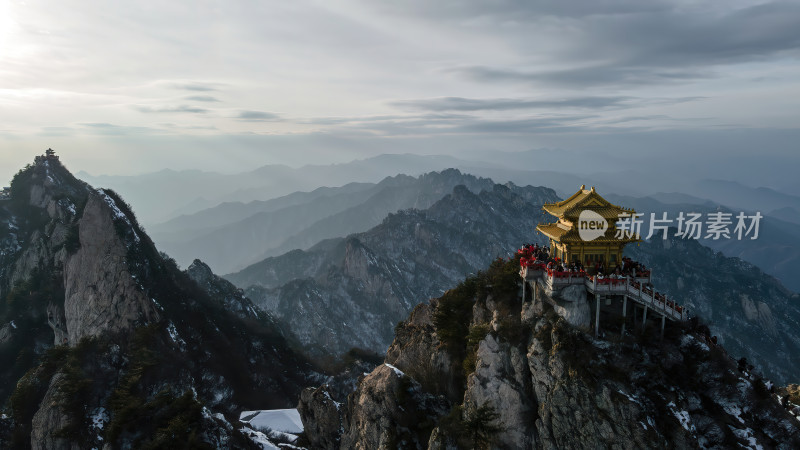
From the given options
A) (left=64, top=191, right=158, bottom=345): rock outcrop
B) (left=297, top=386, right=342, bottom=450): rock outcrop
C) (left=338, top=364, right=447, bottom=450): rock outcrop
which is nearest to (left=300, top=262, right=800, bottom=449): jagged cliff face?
(left=338, top=364, right=447, bottom=450): rock outcrop

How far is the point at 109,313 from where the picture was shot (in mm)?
55219

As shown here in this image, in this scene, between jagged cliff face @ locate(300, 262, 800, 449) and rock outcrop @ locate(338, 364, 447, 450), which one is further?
rock outcrop @ locate(338, 364, 447, 450)

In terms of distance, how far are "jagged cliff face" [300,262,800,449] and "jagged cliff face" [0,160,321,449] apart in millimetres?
18509

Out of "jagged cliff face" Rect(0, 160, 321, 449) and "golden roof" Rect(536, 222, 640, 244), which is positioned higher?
"golden roof" Rect(536, 222, 640, 244)

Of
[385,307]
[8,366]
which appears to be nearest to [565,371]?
[8,366]

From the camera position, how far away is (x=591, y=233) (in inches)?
1155

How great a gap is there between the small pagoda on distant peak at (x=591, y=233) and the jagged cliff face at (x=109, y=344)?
33717 millimetres

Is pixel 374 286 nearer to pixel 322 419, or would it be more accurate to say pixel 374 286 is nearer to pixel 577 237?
pixel 322 419

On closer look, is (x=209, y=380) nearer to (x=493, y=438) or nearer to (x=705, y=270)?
(x=493, y=438)

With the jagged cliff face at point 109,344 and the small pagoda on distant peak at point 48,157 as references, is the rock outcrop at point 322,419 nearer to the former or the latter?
the jagged cliff face at point 109,344

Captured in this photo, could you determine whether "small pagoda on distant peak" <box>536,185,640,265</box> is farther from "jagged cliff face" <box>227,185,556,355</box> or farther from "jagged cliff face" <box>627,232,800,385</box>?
"jagged cliff face" <box>627,232,800,385</box>

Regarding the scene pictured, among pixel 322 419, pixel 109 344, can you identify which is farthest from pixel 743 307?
pixel 109 344

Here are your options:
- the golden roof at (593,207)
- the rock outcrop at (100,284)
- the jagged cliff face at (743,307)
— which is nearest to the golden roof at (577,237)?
the golden roof at (593,207)

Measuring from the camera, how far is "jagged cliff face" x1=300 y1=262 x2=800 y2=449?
2358cm
